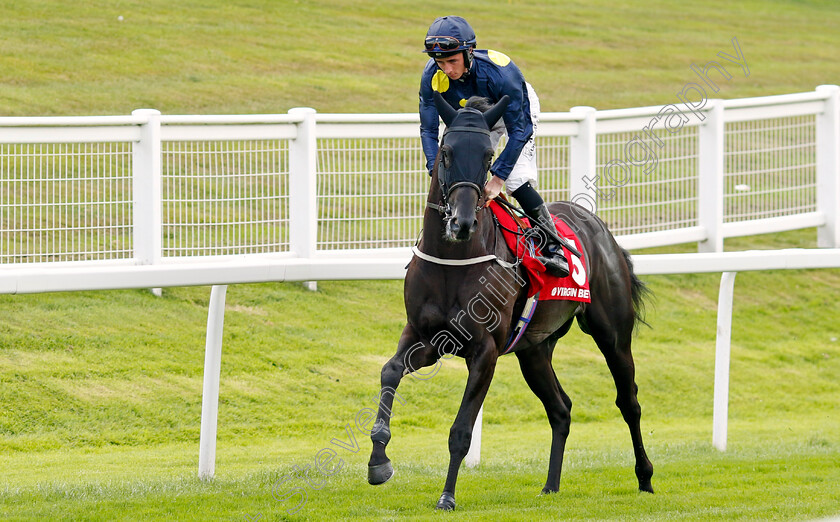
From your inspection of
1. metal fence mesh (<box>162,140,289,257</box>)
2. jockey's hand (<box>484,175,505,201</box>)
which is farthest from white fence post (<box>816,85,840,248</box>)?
jockey's hand (<box>484,175,505,201</box>)

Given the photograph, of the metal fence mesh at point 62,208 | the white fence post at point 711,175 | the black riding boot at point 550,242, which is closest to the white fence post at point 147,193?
the metal fence mesh at point 62,208

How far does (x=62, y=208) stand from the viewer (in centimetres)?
793

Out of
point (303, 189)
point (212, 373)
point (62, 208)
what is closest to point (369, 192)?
point (303, 189)

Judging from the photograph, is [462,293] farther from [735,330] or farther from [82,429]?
[735,330]

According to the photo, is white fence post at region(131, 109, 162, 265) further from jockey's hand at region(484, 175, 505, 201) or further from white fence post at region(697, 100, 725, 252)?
white fence post at region(697, 100, 725, 252)

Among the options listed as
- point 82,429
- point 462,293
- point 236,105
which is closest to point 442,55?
point 462,293

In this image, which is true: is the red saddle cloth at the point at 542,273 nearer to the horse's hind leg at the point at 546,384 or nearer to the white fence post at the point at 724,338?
the horse's hind leg at the point at 546,384

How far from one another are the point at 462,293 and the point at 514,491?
47.0 inches

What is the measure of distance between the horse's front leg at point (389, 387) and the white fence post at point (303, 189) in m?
3.71

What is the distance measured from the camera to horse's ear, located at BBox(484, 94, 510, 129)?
15.8 ft

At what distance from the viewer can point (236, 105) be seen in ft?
45.8

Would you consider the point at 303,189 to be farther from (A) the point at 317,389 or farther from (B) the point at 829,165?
(B) the point at 829,165

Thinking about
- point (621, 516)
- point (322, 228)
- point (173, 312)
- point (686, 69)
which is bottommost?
point (621, 516)

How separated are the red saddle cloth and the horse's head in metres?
0.46
